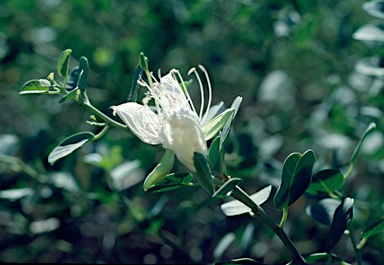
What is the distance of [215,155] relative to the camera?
759 millimetres

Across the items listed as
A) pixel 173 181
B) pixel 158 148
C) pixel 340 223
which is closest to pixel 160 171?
pixel 173 181

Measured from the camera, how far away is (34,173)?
1294 millimetres

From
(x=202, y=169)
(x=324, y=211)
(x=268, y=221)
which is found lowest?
(x=324, y=211)

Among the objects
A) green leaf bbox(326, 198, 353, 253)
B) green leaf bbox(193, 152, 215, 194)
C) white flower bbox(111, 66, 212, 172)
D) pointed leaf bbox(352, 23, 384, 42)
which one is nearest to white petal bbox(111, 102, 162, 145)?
white flower bbox(111, 66, 212, 172)

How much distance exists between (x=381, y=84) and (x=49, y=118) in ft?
4.03

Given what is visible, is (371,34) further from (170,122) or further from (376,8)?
(170,122)

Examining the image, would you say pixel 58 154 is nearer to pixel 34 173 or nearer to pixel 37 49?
pixel 34 173

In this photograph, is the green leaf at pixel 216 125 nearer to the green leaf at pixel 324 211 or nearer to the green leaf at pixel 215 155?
the green leaf at pixel 215 155

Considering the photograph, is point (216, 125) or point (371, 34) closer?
point (216, 125)

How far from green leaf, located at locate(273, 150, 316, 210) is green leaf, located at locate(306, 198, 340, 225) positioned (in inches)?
6.7

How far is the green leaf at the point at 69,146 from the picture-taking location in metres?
0.77

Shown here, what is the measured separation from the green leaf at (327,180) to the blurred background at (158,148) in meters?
0.22

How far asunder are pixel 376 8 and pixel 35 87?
710 mm

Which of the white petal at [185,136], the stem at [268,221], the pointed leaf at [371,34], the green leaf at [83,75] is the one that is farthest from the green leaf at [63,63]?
the pointed leaf at [371,34]
